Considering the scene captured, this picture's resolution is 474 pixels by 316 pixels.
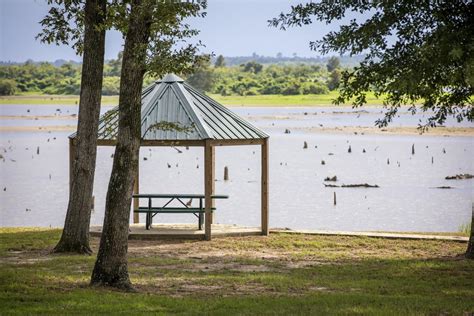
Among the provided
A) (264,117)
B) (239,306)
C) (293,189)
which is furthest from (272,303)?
(264,117)

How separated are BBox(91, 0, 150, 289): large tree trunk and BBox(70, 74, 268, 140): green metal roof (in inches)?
282

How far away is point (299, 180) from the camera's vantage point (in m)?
48.9

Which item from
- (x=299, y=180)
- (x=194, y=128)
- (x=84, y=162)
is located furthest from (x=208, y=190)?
(x=299, y=180)

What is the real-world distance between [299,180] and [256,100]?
71590 millimetres

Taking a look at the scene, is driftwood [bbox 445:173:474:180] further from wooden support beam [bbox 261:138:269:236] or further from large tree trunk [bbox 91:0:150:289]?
large tree trunk [bbox 91:0:150:289]

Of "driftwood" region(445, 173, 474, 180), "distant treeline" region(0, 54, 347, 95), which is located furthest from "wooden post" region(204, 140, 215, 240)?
"distant treeline" region(0, 54, 347, 95)

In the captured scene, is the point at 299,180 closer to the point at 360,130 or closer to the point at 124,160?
the point at 124,160

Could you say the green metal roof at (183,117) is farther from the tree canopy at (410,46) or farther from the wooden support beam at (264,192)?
the tree canopy at (410,46)

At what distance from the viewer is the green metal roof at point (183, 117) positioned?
858 inches

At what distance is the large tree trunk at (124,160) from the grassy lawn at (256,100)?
302 ft

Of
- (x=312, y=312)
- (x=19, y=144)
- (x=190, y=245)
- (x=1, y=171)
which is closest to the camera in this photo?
(x=312, y=312)

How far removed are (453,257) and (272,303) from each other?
22.8ft

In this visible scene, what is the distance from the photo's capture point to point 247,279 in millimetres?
15672

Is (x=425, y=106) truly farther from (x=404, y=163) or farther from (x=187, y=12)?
(x=404, y=163)
